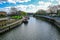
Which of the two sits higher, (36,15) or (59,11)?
(59,11)

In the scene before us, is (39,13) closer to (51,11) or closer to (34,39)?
(51,11)

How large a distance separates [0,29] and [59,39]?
6.51 feet

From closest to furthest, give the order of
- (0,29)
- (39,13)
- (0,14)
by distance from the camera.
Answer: (0,29) → (0,14) → (39,13)

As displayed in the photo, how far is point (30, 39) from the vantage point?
411 centimetres

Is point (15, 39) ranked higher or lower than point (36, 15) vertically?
higher

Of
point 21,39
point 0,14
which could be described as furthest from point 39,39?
point 0,14

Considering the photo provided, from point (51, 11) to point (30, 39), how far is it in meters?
9.87

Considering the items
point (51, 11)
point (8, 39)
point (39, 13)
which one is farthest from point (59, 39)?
point (39, 13)

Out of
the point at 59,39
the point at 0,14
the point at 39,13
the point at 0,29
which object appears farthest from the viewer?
the point at 39,13

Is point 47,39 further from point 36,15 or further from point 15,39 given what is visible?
point 36,15

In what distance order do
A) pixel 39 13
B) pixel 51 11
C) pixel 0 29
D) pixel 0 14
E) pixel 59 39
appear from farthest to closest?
pixel 39 13 < pixel 51 11 < pixel 0 14 < pixel 0 29 < pixel 59 39

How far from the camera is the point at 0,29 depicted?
16.6 ft

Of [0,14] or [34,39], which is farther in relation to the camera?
[0,14]

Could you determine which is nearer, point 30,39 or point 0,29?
point 30,39
